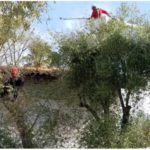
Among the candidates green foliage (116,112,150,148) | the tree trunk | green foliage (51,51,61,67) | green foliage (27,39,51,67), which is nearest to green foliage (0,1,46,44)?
green foliage (51,51,61,67)

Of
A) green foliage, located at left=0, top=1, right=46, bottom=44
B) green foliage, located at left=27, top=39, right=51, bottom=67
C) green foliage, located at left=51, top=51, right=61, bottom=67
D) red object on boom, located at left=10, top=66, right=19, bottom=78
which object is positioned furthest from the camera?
green foliage, located at left=27, top=39, right=51, bottom=67

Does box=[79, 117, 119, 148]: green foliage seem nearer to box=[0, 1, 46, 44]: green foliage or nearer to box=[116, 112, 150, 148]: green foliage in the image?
box=[116, 112, 150, 148]: green foliage

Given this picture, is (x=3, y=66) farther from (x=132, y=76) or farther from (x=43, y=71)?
(x=132, y=76)

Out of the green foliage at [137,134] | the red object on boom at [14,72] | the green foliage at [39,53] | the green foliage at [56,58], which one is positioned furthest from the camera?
the green foliage at [39,53]

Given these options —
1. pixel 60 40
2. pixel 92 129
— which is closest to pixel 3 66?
pixel 60 40

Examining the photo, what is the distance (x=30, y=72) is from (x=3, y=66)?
679mm

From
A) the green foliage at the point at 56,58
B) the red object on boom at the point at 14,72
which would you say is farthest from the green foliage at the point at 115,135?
the red object on boom at the point at 14,72

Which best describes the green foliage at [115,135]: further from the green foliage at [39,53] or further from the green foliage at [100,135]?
the green foliage at [39,53]

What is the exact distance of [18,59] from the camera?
9805 millimetres

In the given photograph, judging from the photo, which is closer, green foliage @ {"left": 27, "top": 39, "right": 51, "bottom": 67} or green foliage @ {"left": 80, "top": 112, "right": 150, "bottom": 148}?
green foliage @ {"left": 80, "top": 112, "right": 150, "bottom": 148}

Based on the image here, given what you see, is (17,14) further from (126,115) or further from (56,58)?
(126,115)

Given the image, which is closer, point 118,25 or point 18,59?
point 118,25

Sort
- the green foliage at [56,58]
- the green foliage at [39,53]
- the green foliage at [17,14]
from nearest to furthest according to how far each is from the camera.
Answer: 1. the green foliage at [17,14]
2. the green foliage at [56,58]
3. the green foliage at [39,53]

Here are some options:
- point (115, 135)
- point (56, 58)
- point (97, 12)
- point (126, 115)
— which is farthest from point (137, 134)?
point (97, 12)
